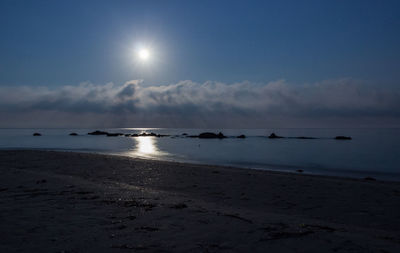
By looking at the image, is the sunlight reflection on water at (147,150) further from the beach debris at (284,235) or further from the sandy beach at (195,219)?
the beach debris at (284,235)

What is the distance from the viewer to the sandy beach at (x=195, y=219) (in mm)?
5641

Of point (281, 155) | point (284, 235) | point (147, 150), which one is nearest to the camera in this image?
point (284, 235)

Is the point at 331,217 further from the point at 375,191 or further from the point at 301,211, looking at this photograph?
the point at 375,191

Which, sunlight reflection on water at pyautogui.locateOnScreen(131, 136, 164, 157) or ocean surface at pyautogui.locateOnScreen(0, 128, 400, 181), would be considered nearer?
ocean surface at pyautogui.locateOnScreen(0, 128, 400, 181)

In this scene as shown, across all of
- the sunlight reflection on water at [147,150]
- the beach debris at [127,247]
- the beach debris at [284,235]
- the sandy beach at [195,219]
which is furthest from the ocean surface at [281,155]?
the beach debris at [127,247]

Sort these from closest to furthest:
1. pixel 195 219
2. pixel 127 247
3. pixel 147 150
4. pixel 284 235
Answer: pixel 127 247 → pixel 284 235 → pixel 195 219 → pixel 147 150

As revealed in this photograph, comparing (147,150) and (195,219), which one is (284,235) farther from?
(147,150)

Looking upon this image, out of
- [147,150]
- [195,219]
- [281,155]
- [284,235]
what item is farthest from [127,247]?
[147,150]

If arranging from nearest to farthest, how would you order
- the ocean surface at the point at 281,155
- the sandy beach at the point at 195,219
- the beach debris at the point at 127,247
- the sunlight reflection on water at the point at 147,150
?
the beach debris at the point at 127,247
the sandy beach at the point at 195,219
the ocean surface at the point at 281,155
the sunlight reflection on water at the point at 147,150

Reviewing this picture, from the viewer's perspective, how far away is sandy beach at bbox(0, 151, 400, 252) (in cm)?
564

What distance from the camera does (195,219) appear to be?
7.51 metres

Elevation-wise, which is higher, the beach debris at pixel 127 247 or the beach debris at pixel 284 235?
the beach debris at pixel 284 235

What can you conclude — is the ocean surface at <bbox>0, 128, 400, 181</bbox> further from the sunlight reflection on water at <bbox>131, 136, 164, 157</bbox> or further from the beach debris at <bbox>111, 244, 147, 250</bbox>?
the beach debris at <bbox>111, 244, 147, 250</bbox>

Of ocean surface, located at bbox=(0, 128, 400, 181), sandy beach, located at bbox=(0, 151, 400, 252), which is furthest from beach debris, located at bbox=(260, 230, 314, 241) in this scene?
ocean surface, located at bbox=(0, 128, 400, 181)
